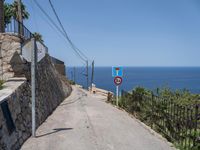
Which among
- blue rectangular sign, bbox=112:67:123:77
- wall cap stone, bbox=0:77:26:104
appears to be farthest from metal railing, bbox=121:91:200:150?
wall cap stone, bbox=0:77:26:104

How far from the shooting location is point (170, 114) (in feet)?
28.1

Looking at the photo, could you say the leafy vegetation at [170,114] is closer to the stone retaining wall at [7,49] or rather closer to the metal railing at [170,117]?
the metal railing at [170,117]

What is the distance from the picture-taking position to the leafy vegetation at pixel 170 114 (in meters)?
6.60

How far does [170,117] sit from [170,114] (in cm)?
13

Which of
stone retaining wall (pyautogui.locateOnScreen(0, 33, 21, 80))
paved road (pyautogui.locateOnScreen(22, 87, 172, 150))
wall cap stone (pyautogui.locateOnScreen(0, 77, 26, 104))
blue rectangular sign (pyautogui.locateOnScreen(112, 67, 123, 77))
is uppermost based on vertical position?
stone retaining wall (pyautogui.locateOnScreen(0, 33, 21, 80))

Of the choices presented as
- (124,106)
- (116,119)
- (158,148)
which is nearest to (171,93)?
(124,106)

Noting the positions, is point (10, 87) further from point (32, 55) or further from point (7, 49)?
point (7, 49)

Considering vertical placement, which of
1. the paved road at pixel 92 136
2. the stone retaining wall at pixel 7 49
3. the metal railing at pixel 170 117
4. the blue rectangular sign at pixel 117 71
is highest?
the stone retaining wall at pixel 7 49

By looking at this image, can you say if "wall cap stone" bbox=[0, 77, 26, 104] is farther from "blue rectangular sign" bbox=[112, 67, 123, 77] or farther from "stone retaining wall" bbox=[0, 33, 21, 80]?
"blue rectangular sign" bbox=[112, 67, 123, 77]

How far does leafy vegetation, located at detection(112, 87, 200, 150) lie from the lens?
6.60 metres

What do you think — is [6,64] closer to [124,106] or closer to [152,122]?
[152,122]

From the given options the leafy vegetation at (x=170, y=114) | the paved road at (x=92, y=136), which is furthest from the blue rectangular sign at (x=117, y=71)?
the paved road at (x=92, y=136)

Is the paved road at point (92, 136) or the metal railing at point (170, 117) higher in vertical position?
the metal railing at point (170, 117)

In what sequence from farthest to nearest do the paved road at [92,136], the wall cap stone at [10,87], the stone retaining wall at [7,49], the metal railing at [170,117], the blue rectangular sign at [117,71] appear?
the blue rectangular sign at [117,71] → the stone retaining wall at [7,49] → the paved road at [92,136] → the metal railing at [170,117] → the wall cap stone at [10,87]
